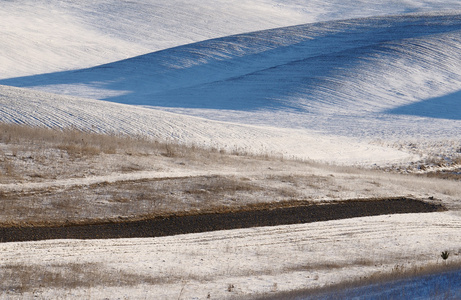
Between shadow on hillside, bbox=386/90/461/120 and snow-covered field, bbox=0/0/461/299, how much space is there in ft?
0.58

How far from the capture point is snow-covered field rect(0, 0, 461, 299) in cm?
966

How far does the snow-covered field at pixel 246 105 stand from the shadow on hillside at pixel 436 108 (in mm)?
176

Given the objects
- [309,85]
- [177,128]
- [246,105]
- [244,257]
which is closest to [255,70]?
[309,85]

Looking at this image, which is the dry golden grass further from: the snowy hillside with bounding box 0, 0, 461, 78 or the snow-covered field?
the snowy hillside with bounding box 0, 0, 461, 78

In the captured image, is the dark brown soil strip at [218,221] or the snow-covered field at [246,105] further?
the dark brown soil strip at [218,221]

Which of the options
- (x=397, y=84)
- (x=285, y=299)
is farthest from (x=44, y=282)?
(x=397, y=84)

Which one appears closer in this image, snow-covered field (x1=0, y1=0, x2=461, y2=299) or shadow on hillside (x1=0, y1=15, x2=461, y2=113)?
snow-covered field (x1=0, y1=0, x2=461, y2=299)

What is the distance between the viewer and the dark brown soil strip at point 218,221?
1173cm

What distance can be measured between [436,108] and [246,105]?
12.2m

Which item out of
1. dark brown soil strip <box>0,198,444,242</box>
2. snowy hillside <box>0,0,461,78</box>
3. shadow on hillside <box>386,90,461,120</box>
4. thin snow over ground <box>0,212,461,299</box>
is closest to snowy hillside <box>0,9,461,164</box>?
shadow on hillside <box>386,90,461,120</box>

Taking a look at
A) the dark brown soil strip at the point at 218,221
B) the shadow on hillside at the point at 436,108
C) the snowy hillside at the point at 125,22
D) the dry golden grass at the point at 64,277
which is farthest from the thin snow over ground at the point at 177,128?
the snowy hillside at the point at 125,22

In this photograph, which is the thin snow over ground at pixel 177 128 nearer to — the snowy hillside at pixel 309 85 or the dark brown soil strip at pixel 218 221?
the snowy hillside at pixel 309 85

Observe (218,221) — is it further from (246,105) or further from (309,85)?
(309,85)

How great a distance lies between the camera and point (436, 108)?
42.4 m
